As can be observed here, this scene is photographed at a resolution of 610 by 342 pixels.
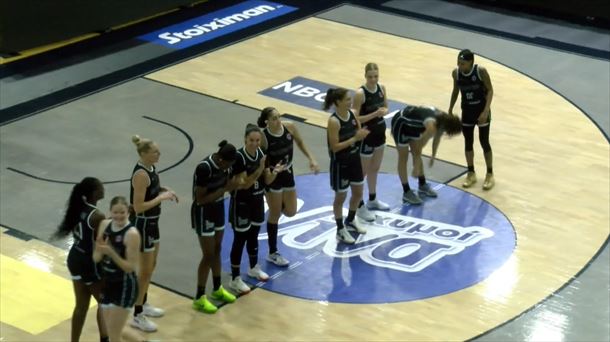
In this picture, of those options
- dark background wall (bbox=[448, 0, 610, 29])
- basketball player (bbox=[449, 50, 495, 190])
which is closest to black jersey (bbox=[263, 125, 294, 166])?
basketball player (bbox=[449, 50, 495, 190])

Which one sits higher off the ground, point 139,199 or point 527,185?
point 139,199

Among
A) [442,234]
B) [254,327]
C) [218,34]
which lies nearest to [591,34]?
[218,34]

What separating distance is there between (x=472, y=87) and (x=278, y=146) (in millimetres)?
3152

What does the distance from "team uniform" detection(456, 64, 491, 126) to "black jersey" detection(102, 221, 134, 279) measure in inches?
212

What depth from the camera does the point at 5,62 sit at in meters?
16.5

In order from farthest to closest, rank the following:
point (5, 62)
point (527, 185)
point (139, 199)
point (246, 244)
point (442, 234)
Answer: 1. point (5, 62)
2. point (527, 185)
3. point (442, 234)
4. point (246, 244)
5. point (139, 199)

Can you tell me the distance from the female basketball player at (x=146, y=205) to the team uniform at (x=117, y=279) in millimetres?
818

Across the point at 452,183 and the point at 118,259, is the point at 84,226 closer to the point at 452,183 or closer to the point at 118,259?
the point at 118,259

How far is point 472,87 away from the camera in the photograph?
40.7ft

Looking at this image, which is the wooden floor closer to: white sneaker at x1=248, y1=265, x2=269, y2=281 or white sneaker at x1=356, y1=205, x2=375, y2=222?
Answer: white sneaker at x1=248, y1=265, x2=269, y2=281

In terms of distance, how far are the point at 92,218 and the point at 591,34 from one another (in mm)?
12017

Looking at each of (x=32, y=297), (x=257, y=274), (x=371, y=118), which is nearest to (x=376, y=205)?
(x=371, y=118)

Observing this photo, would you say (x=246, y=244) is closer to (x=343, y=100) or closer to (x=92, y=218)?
(x=343, y=100)

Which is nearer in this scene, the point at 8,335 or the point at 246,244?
the point at 8,335
